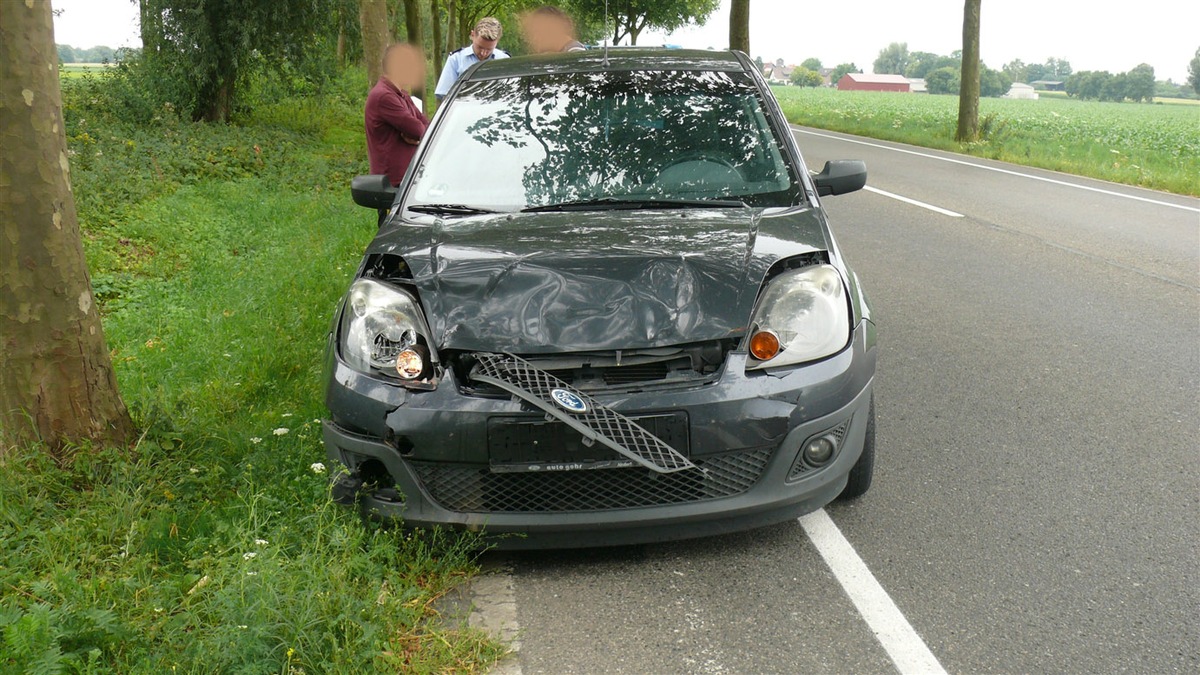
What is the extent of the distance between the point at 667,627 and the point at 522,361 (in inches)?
34.2

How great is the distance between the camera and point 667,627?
9.80 ft

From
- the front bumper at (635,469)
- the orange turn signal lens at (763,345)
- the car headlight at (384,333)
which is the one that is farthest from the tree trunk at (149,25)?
the orange turn signal lens at (763,345)

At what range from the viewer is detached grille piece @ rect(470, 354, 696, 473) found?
9.77ft

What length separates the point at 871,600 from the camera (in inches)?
123

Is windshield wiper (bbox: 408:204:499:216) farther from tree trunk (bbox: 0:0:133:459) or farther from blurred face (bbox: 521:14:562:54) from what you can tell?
blurred face (bbox: 521:14:562:54)

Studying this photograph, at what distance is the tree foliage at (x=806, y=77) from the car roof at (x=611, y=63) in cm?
16917

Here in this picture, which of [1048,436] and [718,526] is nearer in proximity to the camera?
[718,526]

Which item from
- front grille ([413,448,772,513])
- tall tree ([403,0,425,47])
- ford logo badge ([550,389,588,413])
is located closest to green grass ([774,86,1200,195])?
tall tree ([403,0,425,47])

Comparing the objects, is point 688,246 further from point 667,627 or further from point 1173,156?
point 1173,156

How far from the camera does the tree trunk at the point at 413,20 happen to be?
66.5 feet

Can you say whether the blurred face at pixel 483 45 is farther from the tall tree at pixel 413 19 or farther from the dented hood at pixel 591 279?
the tall tree at pixel 413 19

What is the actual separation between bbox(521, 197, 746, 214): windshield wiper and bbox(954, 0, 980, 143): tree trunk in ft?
61.0

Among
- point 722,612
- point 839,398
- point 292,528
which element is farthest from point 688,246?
point 292,528

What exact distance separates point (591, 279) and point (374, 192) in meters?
1.53
